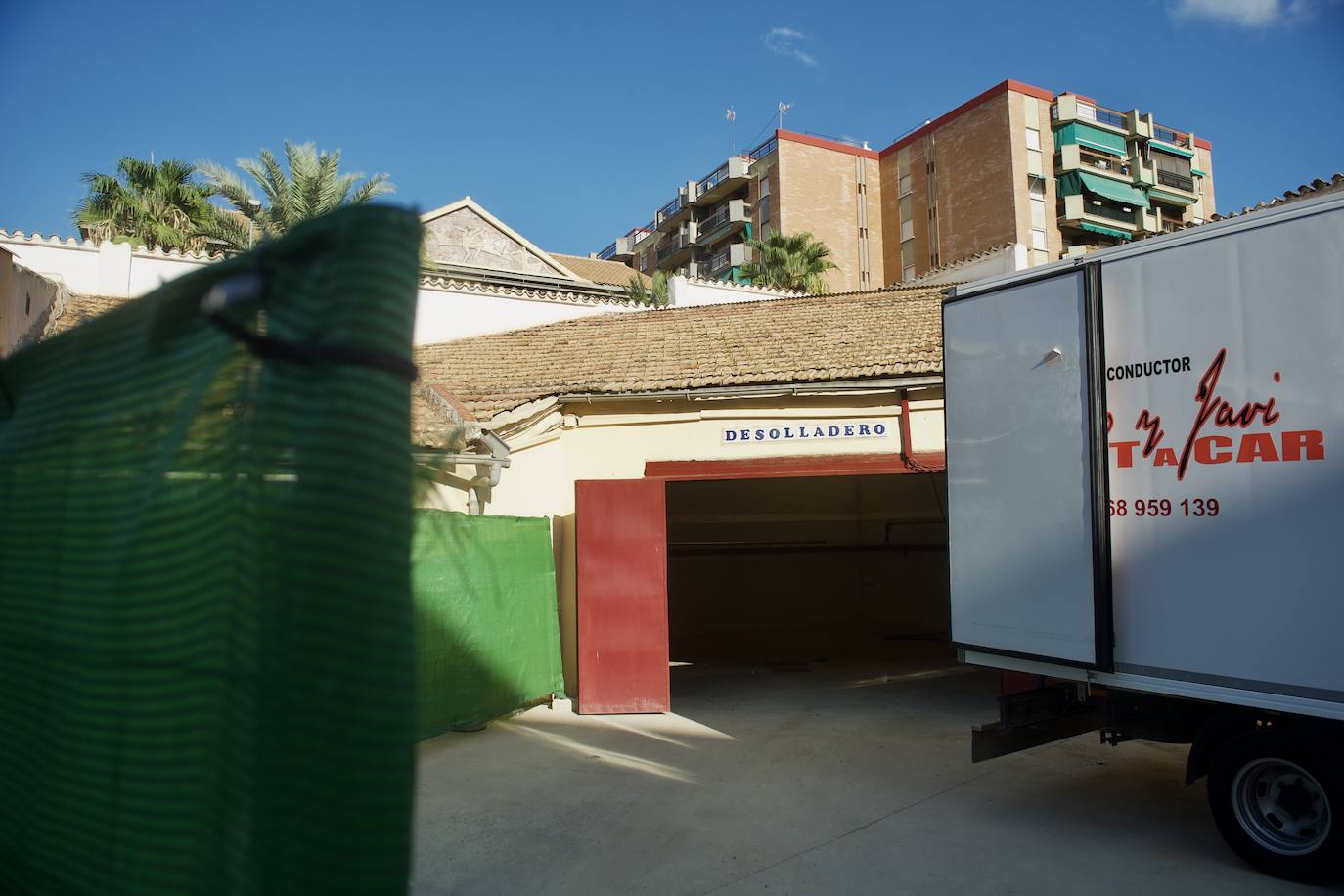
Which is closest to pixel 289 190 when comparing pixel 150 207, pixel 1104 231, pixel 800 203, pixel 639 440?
pixel 150 207

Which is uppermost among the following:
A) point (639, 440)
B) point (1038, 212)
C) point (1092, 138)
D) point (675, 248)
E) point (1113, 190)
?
point (1092, 138)

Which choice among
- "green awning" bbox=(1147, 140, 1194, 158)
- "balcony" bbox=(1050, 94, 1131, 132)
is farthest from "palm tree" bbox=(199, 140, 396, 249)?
"green awning" bbox=(1147, 140, 1194, 158)

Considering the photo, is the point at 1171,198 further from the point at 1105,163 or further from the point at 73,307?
the point at 73,307

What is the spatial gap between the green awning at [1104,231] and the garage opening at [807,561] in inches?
1298

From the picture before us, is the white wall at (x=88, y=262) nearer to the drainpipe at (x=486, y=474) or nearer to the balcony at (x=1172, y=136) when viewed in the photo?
the drainpipe at (x=486, y=474)

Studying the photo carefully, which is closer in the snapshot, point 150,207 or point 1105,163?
point 150,207

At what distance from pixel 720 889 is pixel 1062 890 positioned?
187 cm

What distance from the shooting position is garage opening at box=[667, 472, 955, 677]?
18.7 meters

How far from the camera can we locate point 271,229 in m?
21.1

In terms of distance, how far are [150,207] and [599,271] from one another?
2137cm

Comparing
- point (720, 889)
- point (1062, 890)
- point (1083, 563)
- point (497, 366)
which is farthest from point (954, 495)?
point (497, 366)

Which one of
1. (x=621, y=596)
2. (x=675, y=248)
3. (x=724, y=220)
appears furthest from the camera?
(x=675, y=248)

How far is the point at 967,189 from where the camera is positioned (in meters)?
46.9

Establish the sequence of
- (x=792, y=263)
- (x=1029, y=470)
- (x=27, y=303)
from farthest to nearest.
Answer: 1. (x=792, y=263)
2. (x=27, y=303)
3. (x=1029, y=470)
